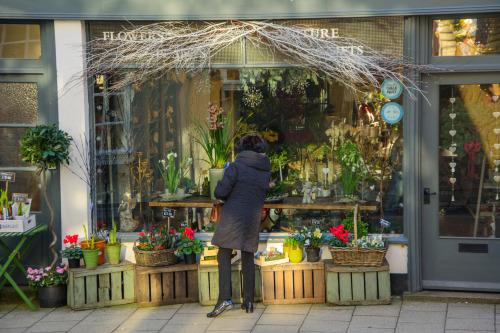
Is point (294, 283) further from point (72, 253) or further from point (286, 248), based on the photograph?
point (72, 253)

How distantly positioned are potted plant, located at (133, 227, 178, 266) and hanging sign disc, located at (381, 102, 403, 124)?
8.28 feet

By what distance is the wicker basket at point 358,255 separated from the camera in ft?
21.9

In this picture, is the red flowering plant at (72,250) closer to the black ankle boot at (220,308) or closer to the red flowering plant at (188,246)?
the red flowering plant at (188,246)

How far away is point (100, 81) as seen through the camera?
24.5 ft

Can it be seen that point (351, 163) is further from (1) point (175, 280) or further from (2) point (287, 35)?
(1) point (175, 280)

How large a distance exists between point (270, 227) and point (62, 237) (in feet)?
7.46

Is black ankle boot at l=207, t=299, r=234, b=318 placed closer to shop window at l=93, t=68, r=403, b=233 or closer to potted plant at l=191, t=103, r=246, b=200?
shop window at l=93, t=68, r=403, b=233

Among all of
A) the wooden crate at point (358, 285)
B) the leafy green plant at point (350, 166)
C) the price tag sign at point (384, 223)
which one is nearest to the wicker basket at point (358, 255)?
the wooden crate at point (358, 285)

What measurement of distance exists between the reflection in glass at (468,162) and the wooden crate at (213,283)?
85.6 inches

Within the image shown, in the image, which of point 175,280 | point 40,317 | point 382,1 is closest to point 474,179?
point 382,1

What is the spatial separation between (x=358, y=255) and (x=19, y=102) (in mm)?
4007

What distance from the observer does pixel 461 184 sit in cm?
711

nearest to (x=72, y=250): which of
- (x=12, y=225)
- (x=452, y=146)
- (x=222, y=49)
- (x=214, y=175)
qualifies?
(x=12, y=225)

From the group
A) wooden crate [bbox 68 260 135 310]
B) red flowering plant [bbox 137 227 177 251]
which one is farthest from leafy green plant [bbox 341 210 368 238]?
wooden crate [bbox 68 260 135 310]
